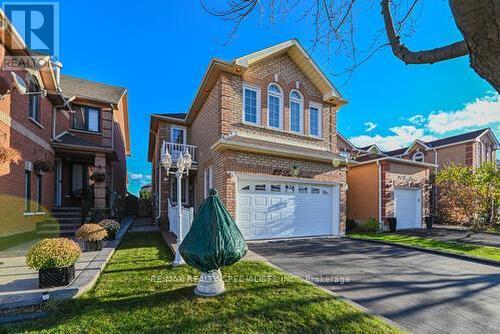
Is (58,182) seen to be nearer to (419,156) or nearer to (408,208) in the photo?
(408,208)

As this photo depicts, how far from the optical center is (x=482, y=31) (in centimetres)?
166

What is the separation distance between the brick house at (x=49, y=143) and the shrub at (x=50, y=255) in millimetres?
2768

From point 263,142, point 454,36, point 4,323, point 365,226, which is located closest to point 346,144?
point 365,226

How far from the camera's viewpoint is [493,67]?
1.74 metres

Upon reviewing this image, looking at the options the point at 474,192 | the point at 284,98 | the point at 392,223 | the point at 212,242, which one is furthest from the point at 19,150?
the point at 474,192

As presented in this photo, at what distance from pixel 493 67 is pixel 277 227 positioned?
8601 millimetres

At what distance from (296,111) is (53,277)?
391 inches

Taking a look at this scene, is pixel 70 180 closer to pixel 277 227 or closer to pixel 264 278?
pixel 277 227

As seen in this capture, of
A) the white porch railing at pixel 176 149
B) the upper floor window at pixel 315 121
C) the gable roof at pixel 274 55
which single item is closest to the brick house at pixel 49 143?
the white porch railing at pixel 176 149

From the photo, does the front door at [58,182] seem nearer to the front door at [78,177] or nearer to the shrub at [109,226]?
the front door at [78,177]

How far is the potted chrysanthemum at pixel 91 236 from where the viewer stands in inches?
285

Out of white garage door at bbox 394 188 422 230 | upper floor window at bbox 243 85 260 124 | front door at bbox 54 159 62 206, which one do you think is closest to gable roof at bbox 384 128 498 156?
white garage door at bbox 394 188 422 230

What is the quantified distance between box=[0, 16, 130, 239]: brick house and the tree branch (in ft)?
26.1

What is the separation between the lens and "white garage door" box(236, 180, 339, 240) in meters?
9.27
